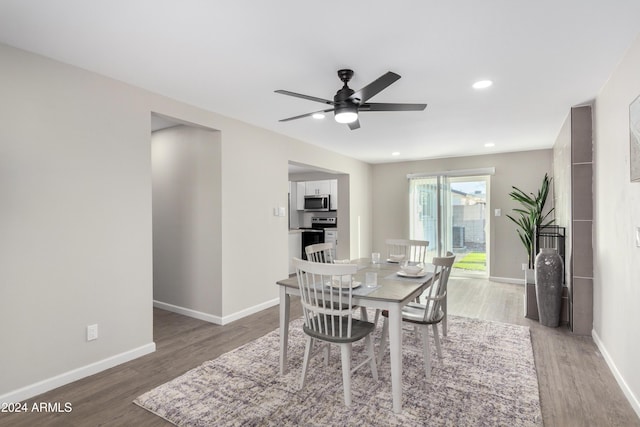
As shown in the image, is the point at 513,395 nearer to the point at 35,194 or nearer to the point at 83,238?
the point at 83,238

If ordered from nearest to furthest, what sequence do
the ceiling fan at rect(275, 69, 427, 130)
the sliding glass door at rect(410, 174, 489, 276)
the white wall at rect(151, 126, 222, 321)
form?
the ceiling fan at rect(275, 69, 427, 130)
the white wall at rect(151, 126, 222, 321)
the sliding glass door at rect(410, 174, 489, 276)

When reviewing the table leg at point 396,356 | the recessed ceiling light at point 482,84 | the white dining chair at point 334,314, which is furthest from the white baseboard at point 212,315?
the recessed ceiling light at point 482,84

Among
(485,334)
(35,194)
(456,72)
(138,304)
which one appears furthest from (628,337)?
(35,194)

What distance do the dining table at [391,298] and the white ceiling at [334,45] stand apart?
63.8 inches

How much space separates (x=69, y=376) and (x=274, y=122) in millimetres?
3068

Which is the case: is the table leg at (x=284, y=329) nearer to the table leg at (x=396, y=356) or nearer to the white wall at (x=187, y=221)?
the table leg at (x=396, y=356)

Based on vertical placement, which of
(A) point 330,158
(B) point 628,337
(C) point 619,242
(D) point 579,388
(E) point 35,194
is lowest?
(D) point 579,388

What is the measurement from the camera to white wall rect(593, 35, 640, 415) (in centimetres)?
217

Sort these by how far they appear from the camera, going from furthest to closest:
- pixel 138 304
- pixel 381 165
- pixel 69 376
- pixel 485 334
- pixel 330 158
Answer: pixel 381 165 < pixel 330 158 < pixel 485 334 < pixel 138 304 < pixel 69 376

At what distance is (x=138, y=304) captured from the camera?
2936 millimetres

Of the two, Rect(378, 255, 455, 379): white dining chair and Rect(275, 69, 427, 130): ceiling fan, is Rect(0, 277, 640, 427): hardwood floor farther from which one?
Rect(275, 69, 427, 130): ceiling fan

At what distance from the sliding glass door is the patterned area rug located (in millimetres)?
3524

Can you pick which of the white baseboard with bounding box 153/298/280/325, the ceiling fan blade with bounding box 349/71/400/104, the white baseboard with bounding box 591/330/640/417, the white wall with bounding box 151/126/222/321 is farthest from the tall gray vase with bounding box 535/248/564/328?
the white wall with bounding box 151/126/222/321

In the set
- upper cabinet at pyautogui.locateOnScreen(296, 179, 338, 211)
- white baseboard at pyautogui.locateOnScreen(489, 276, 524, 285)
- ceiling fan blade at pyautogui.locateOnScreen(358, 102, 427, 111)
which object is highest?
ceiling fan blade at pyautogui.locateOnScreen(358, 102, 427, 111)
